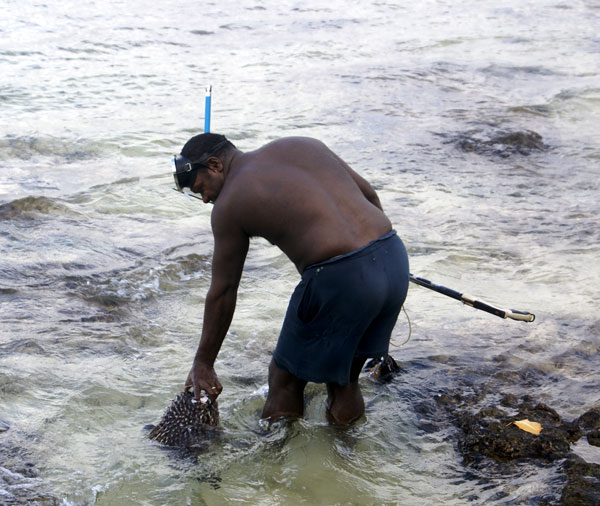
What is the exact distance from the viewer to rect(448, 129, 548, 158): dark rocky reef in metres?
9.10

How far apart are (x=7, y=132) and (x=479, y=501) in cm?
752

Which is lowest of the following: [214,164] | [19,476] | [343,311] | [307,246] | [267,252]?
[19,476]

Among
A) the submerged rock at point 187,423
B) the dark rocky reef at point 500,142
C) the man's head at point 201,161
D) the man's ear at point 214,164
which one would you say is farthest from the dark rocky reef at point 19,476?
the dark rocky reef at point 500,142

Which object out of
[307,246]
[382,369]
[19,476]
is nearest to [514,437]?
[382,369]

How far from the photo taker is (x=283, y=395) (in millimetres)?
3760

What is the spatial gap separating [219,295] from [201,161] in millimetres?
578

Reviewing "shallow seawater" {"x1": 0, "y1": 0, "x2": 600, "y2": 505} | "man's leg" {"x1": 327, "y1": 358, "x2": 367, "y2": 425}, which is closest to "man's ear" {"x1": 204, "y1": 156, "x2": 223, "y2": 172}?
"man's leg" {"x1": 327, "y1": 358, "x2": 367, "y2": 425}

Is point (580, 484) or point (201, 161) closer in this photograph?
point (580, 484)

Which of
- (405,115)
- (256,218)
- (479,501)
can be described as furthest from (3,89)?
(479,501)

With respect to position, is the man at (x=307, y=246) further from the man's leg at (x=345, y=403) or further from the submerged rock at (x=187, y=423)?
the man's leg at (x=345, y=403)

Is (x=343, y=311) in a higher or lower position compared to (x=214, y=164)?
lower

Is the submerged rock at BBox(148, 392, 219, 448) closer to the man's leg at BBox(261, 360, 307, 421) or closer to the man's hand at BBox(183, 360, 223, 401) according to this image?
the man's hand at BBox(183, 360, 223, 401)

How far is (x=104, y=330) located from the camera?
16.4ft

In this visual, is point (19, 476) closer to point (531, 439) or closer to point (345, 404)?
point (345, 404)
